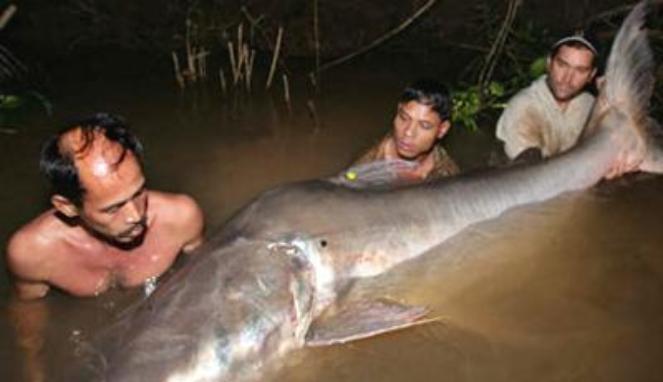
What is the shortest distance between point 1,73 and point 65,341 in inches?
152

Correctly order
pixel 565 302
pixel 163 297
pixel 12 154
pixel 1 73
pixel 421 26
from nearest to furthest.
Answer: pixel 163 297 → pixel 565 302 → pixel 12 154 → pixel 1 73 → pixel 421 26

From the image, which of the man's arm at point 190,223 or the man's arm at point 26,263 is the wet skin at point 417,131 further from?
the man's arm at point 26,263

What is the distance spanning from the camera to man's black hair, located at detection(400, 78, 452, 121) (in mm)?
4344

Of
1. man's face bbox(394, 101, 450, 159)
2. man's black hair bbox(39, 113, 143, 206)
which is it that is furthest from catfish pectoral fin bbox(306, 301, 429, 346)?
man's face bbox(394, 101, 450, 159)

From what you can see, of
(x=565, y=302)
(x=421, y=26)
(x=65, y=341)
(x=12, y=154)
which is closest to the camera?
(x=65, y=341)

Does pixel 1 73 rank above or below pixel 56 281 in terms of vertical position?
above

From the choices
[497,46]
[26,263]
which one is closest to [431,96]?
[497,46]

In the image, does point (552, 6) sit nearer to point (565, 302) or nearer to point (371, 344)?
point (565, 302)

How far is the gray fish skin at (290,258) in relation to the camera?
105 inches

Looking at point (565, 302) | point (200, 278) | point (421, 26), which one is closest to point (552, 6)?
point (421, 26)

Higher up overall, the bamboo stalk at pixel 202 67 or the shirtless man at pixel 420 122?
the bamboo stalk at pixel 202 67

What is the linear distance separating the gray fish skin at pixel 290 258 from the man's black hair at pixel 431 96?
666mm

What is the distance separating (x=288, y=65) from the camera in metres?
7.28

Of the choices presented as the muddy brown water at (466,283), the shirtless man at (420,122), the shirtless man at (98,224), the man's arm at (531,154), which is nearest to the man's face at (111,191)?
the shirtless man at (98,224)
